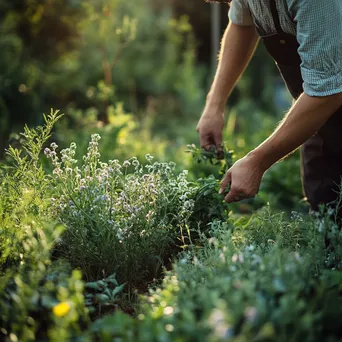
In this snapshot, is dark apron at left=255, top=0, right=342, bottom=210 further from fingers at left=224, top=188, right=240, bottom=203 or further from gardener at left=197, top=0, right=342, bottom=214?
fingers at left=224, top=188, right=240, bottom=203

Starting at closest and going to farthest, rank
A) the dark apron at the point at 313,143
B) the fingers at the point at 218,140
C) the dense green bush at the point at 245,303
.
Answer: the dense green bush at the point at 245,303
the dark apron at the point at 313,143
the fingers at the point at 218,140

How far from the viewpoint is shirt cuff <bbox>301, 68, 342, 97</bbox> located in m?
2.03

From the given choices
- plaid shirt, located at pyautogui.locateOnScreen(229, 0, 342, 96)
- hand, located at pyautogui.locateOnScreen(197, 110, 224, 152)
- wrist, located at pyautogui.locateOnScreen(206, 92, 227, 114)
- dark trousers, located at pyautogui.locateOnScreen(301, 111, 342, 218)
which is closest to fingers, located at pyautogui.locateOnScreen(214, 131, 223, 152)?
hand, located at pyautogui.locateOnScreen(197, 110, 224, 152)

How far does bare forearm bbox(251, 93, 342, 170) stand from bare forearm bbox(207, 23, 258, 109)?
823mm

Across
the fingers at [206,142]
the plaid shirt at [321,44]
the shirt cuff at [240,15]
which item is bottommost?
the fingers at [206,142]

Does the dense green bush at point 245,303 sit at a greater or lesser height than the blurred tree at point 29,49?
lesser

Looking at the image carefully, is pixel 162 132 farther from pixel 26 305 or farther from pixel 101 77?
pixel 26 305

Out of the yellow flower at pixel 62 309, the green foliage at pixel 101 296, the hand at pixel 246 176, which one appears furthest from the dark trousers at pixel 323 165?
the yellow flower at pixel 62 309

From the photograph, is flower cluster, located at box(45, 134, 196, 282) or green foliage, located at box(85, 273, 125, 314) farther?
flower cluster, located at box(45, 134, 196, 282)

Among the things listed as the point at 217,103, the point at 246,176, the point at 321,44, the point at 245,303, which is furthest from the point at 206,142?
the point at 245,303

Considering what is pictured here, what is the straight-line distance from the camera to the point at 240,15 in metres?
2.83

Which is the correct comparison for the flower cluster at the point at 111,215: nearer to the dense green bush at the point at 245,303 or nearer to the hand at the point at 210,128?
the dense green bush at the point at 245,303

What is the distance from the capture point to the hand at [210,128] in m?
2.82

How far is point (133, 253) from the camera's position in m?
2.16
